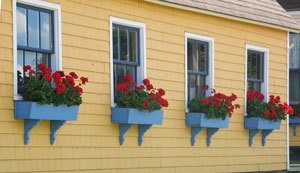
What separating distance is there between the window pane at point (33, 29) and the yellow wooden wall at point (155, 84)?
52 cm

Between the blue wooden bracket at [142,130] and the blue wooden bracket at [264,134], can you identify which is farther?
the blue wooden bracket at [264,134]

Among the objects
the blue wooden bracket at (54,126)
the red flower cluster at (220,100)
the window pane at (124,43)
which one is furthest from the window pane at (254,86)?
the blue wooden bracket at (54,126)

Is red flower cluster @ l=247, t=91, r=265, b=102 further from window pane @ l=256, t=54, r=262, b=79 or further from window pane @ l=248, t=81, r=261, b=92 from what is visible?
window pane @ l=256, t=54, r=262, b=79

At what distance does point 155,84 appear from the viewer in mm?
14969

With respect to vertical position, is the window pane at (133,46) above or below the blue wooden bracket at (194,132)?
above

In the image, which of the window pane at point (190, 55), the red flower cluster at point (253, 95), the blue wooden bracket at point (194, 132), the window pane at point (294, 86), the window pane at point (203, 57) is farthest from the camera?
the window pane at point (294, 86)

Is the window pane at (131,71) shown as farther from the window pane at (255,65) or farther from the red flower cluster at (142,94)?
the window pane at (255,65)

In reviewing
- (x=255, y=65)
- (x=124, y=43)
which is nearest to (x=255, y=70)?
(x=255, y=65)

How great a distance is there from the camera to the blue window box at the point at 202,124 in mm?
15648

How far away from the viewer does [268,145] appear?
18750mm

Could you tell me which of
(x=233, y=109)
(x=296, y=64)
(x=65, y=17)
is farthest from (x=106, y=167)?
(x=296, y=64)

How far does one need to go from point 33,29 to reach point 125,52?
2522 millimetres

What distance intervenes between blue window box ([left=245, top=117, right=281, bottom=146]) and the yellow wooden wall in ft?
0.48

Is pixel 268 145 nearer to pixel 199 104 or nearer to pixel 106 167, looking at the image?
pixel 199 104
